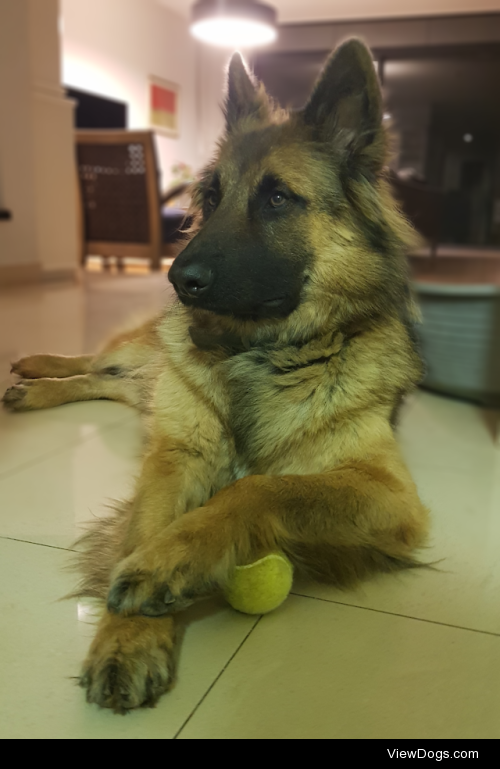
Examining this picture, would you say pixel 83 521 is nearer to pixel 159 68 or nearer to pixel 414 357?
pixel 414 357

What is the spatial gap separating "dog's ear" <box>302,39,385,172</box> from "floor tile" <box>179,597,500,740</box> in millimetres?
1096

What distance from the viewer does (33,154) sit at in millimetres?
A: 5898

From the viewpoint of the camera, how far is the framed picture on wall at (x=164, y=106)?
10.6 meters

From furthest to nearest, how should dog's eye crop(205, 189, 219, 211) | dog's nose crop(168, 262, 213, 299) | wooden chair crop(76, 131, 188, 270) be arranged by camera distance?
wooden chair crop(76, 131, 188, 270), dog's eye crop(205, 189, 219, 211), dog's nose crop(168, 262, 213, 299)

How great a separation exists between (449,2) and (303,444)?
11.4m

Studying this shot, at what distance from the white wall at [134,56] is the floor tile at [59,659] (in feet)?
29.5

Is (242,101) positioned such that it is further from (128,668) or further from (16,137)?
Answer: (16,137)

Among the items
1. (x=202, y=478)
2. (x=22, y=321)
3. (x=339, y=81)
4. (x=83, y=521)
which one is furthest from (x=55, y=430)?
(x=22, y=321)

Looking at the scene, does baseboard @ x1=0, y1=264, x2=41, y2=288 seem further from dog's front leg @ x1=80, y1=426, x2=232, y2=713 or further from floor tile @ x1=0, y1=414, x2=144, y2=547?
dog's front leg @ x1=80, y1=426, x2=232, y2=713

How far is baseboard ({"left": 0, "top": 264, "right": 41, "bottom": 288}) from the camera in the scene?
5.68m

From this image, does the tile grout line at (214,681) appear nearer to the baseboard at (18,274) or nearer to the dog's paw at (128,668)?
the dog's paw at (128,668)

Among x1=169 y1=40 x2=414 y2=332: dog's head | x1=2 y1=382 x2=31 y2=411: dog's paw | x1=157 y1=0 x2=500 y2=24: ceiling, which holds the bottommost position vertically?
x1=2 y1=382 x2=31 y2=411: dog's paw

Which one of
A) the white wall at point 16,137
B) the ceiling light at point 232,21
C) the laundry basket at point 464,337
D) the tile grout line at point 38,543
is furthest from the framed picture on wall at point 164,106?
the tile grout line at point 38,543

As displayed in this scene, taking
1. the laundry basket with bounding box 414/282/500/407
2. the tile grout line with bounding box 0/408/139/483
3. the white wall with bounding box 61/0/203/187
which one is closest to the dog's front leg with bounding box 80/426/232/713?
the tile grout line with bounding box 0/408/139/483
